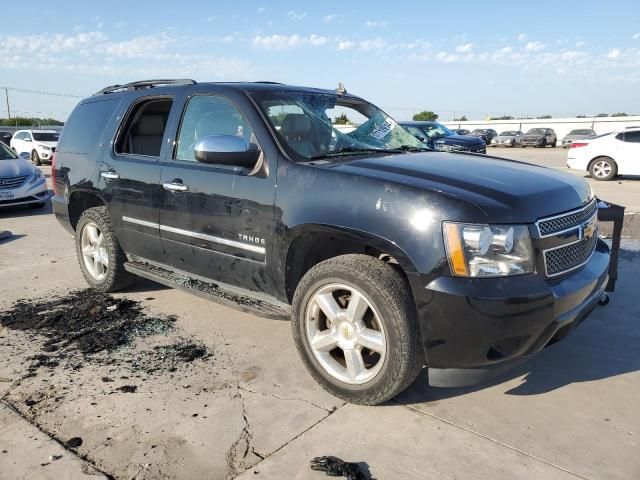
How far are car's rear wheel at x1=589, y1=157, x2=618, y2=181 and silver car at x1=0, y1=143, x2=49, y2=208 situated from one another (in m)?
13.8

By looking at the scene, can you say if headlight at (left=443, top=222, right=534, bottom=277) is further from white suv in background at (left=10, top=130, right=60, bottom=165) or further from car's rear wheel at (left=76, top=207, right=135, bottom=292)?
white suv in background at (left=10, top=130, right=60, bottom=165)

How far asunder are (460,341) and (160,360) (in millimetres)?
2044

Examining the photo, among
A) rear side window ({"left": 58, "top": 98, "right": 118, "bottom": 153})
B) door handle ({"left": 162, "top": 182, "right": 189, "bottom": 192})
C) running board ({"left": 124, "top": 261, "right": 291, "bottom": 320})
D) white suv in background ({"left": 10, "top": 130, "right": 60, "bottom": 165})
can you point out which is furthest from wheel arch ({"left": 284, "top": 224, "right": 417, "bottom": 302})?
white suv in background ({"left": 10, "top": 130, "right": 60, "bottom": 165})

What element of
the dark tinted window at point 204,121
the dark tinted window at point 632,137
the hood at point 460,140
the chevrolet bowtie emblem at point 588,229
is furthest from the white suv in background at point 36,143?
the chevrolet bowtie emblem at point 588,229

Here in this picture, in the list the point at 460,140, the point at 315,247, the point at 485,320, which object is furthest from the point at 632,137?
the point at 485,320

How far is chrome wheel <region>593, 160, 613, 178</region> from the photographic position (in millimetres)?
14539

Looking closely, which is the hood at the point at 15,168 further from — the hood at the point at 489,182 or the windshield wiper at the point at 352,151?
the hood at the point at 489,182

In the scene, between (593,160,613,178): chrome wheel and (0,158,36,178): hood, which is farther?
(593,160,613,178): chrome wheel

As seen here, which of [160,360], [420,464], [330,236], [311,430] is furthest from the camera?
[160,360]

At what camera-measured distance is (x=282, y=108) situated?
A: 3.65 meters

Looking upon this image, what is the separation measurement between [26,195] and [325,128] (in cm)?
804

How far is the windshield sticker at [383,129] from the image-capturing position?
402cm

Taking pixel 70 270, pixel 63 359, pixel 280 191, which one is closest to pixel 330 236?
pixel 280 191

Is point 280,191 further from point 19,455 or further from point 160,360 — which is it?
point 19,455
